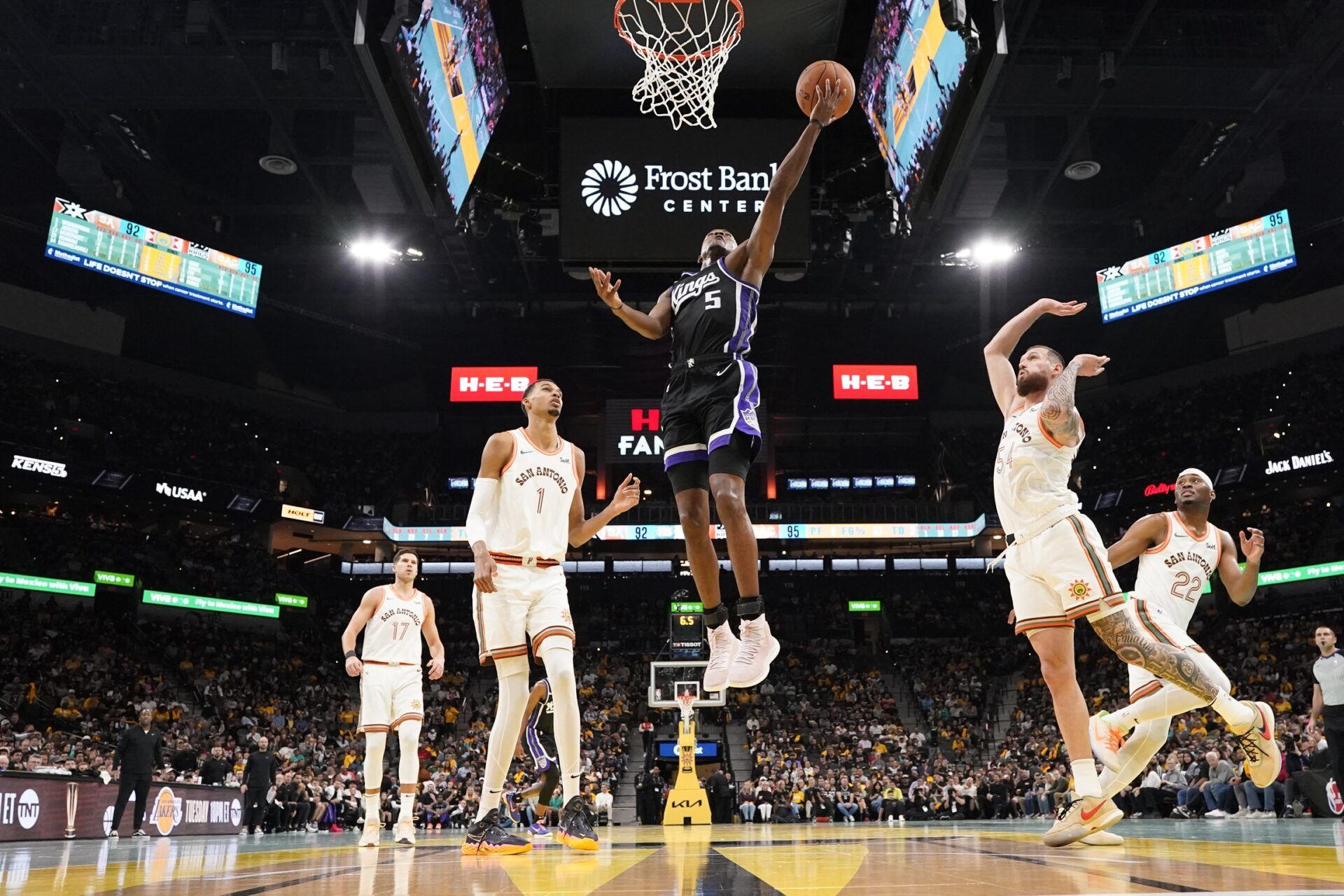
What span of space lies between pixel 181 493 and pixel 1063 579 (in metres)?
28.2

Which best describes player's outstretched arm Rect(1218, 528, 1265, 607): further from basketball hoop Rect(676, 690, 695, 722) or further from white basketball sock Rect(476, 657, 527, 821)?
basketball hoop Rect(676, 690, 695, 722)

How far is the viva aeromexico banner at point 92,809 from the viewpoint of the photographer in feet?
38.3

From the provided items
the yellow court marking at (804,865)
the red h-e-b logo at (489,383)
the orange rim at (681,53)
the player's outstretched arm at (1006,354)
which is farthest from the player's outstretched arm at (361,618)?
the red h-e-b logo at (489,383)

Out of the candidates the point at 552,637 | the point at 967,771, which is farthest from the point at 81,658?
the point at 552,637

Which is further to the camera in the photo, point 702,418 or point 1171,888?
point 702,418

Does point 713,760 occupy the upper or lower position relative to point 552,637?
lower

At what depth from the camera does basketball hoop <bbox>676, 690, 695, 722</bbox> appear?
53.6 feet

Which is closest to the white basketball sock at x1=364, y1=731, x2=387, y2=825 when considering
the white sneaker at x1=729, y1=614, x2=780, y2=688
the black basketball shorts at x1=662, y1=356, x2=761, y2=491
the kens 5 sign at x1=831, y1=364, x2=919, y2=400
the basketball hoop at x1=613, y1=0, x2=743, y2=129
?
the white sneaker at x1=729, y1=614, x2=780, y2=688

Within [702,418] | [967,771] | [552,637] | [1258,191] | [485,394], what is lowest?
[967,771]

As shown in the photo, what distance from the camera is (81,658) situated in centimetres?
2605

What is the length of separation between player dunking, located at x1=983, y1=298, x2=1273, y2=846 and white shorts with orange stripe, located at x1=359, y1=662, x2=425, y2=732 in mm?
5820

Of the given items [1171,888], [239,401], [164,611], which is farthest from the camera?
[239,401]

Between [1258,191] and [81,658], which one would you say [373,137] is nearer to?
[81,658]

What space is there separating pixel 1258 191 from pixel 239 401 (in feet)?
97.7
